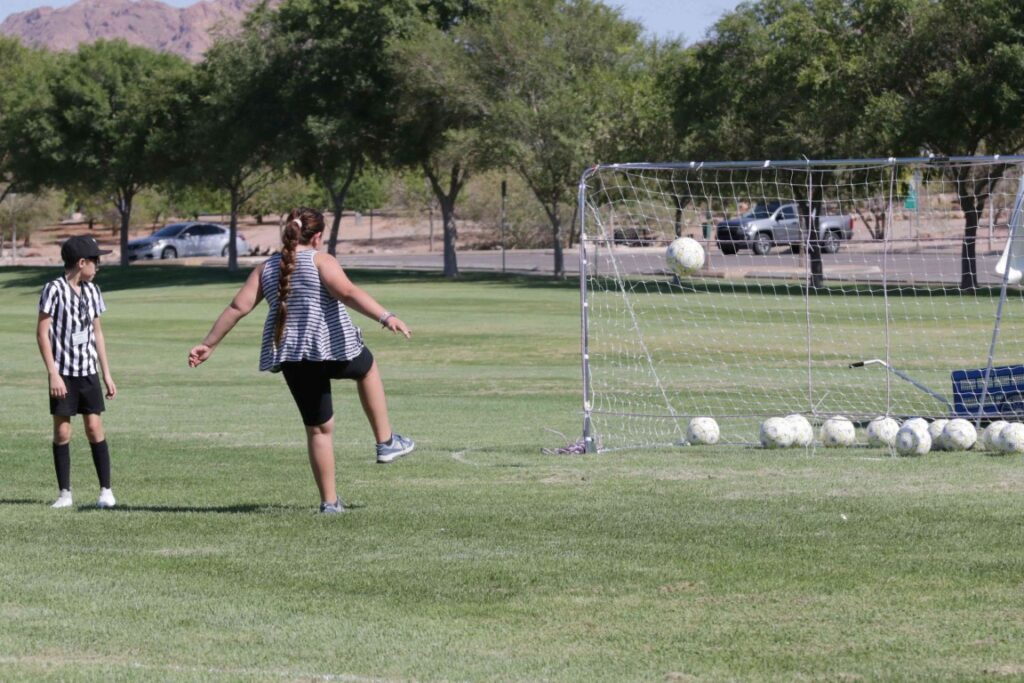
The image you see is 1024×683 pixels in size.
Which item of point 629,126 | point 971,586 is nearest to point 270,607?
point 971,586

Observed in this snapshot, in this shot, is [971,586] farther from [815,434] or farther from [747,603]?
[815,434]

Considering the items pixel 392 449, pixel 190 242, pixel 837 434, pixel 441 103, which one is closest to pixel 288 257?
pixel 392 449

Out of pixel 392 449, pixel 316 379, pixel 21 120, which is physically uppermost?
pixel 21 120

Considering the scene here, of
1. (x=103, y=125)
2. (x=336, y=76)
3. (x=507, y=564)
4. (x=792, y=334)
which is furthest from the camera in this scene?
(x=103, y=125)

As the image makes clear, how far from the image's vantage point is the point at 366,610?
272 inches

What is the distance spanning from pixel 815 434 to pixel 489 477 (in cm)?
374

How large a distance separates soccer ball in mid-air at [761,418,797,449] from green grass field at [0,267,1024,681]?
14.6 inches

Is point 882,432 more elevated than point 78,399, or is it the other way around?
point 78,399

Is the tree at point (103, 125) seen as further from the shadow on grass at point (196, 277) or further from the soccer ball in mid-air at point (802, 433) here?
the soccer ball in mid-air at point (802, 433)

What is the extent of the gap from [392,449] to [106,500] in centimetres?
190

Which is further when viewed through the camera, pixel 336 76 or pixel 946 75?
pixel 336 76

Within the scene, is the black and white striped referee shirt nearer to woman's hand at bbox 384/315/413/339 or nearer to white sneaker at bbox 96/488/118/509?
white sneaker at bbox 96/488/118/509

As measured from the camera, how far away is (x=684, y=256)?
520 inches

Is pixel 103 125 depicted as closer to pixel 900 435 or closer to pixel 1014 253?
pixel 1014 253
